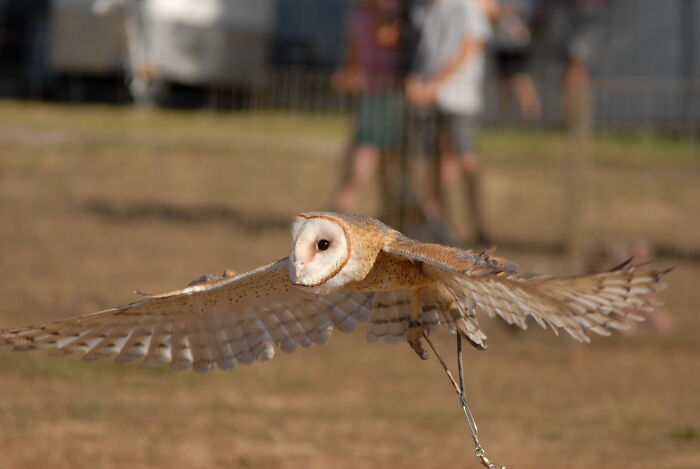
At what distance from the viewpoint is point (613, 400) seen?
673 centimetres

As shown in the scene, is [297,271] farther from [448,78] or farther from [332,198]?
[332,198]

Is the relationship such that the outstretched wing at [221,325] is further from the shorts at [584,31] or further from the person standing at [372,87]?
the shorts at [584,31]

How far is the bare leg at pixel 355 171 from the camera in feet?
29.7

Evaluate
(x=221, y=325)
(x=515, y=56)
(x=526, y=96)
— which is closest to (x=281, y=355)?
(x=221, y=325)

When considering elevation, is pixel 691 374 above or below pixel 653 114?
below

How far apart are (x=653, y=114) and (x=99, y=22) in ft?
27.1

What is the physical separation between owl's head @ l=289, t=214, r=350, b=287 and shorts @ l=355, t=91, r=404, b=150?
5.82 meters

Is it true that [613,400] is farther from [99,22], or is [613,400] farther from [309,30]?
[309,30]

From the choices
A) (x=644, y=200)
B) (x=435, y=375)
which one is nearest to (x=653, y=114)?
(x=644, y=200)

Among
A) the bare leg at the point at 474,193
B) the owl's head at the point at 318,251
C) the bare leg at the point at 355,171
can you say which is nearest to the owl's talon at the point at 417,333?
the owl's head at the point at 318,251

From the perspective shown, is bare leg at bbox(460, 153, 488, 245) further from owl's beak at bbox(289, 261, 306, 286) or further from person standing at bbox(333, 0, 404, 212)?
owl's beak at bbox(289, 261, 306, 286)

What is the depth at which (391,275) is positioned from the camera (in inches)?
134

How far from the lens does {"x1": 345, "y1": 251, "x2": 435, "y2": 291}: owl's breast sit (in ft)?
11.2

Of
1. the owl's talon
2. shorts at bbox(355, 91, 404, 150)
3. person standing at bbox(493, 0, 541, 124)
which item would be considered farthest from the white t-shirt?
person standing at bbox(493, 0, 541, 124)
